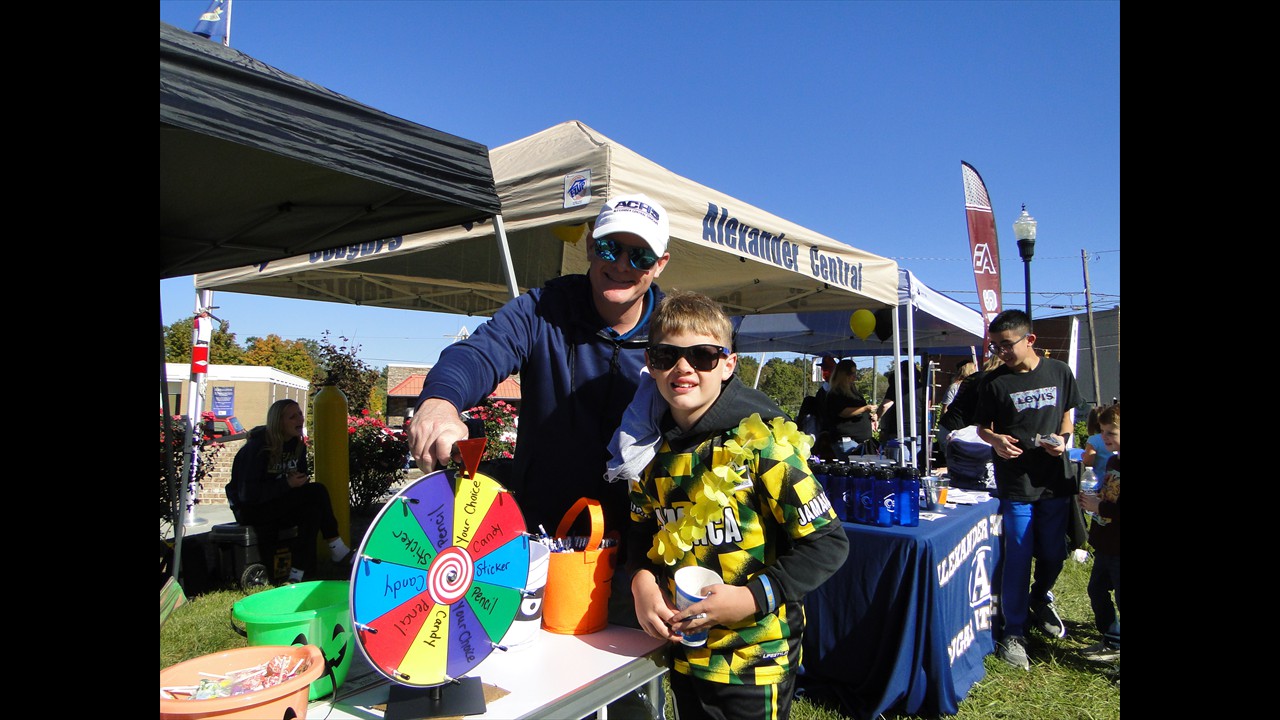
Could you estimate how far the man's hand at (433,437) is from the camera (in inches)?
43.1

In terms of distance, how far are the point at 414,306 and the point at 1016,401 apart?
675cm

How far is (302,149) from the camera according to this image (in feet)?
A: 7.17

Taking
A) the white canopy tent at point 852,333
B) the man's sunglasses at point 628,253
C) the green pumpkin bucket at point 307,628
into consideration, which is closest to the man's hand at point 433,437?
the green pumpkin bucket at point 307,628

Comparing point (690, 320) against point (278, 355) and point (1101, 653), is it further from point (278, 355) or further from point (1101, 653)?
point (278, 355)

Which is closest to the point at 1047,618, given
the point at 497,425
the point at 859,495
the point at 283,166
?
the point at 859,495

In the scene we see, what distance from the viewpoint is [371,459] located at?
7414 millimetres

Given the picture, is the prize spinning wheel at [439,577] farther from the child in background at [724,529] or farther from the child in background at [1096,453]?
the child in background at [1096,453]

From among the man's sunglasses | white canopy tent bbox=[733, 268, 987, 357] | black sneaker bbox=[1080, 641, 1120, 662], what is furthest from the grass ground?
white canopy tent bbox=[733, 268, 987, 357]

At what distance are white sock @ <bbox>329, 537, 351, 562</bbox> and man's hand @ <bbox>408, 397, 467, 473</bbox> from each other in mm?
4869

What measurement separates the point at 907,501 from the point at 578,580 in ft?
7.12

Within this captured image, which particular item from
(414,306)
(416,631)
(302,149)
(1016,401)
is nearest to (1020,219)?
(1016,401)
